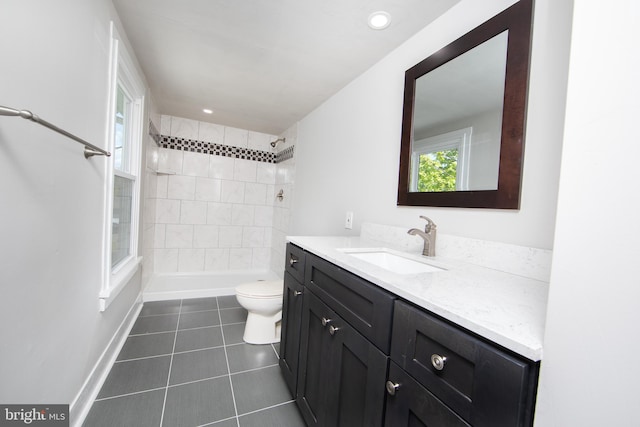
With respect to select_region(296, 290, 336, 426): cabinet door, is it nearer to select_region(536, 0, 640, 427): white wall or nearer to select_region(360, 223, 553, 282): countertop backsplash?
select_region(360, 223, 553, 282): countertop backsplash

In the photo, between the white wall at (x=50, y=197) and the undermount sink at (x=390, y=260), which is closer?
the white wall at (x=50, y=197)

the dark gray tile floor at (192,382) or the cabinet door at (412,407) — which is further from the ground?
the cabinet door at (412,407)

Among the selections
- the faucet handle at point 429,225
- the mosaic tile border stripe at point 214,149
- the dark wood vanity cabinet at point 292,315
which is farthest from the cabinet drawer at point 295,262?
the mosaic tile border stripe at point 214,149

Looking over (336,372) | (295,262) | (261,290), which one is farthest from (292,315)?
(261,290)

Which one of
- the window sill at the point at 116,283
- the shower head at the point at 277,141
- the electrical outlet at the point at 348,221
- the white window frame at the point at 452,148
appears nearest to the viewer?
the white window frame at the point at 452,148

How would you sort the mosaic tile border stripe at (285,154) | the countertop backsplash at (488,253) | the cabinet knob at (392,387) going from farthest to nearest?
the mosaic tile border stripe at (285,154) → the countertop backsplash at (488,253) → the cabinet knob at (392,387)

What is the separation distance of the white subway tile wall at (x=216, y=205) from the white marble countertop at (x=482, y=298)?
2.41 meters

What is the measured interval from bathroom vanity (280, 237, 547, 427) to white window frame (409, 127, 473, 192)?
0.39 m

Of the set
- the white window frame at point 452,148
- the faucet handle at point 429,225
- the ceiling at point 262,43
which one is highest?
the ceiling at point 262,43

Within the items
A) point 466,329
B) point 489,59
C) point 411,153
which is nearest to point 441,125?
point 411,153

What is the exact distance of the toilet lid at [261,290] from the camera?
6.23 ft

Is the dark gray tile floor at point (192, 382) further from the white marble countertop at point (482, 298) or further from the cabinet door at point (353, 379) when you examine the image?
the white marble countertop at point (482, 298)

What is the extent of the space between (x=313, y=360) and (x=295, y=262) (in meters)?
0.49

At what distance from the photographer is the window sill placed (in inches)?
55.7
